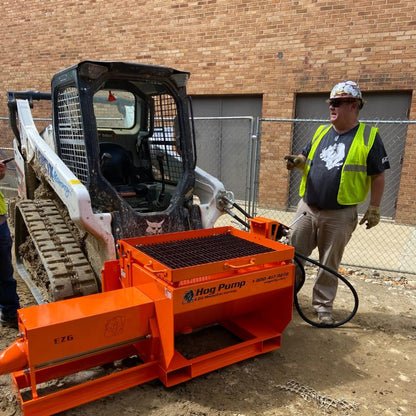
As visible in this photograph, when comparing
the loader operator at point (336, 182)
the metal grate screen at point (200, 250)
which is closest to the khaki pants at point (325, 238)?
the loader operator at point (336, 182)

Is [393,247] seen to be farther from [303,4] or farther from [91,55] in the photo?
[91,55]

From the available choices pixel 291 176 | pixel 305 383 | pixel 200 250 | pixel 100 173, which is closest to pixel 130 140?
pixel 100 173

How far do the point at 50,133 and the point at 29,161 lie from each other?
40 cm

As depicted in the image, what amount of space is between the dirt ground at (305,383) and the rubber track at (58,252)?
75cm

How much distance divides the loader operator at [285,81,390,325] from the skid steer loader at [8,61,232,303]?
0.91 m

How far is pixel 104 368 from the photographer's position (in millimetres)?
2955

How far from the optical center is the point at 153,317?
101 inches

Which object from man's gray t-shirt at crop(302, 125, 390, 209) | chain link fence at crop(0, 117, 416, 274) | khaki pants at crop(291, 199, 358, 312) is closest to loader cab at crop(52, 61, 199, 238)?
khaki pants at crop(291, 199, 358, 312)

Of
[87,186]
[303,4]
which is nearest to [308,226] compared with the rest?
[87,186]

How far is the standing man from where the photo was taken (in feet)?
11.1

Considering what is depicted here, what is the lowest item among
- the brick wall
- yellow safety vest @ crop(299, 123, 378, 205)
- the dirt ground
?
the dirt ground

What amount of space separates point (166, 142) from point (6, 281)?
2.07 m

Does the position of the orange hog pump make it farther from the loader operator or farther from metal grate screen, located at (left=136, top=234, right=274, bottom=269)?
the loader operator

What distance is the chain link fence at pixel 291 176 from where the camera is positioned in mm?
6066
